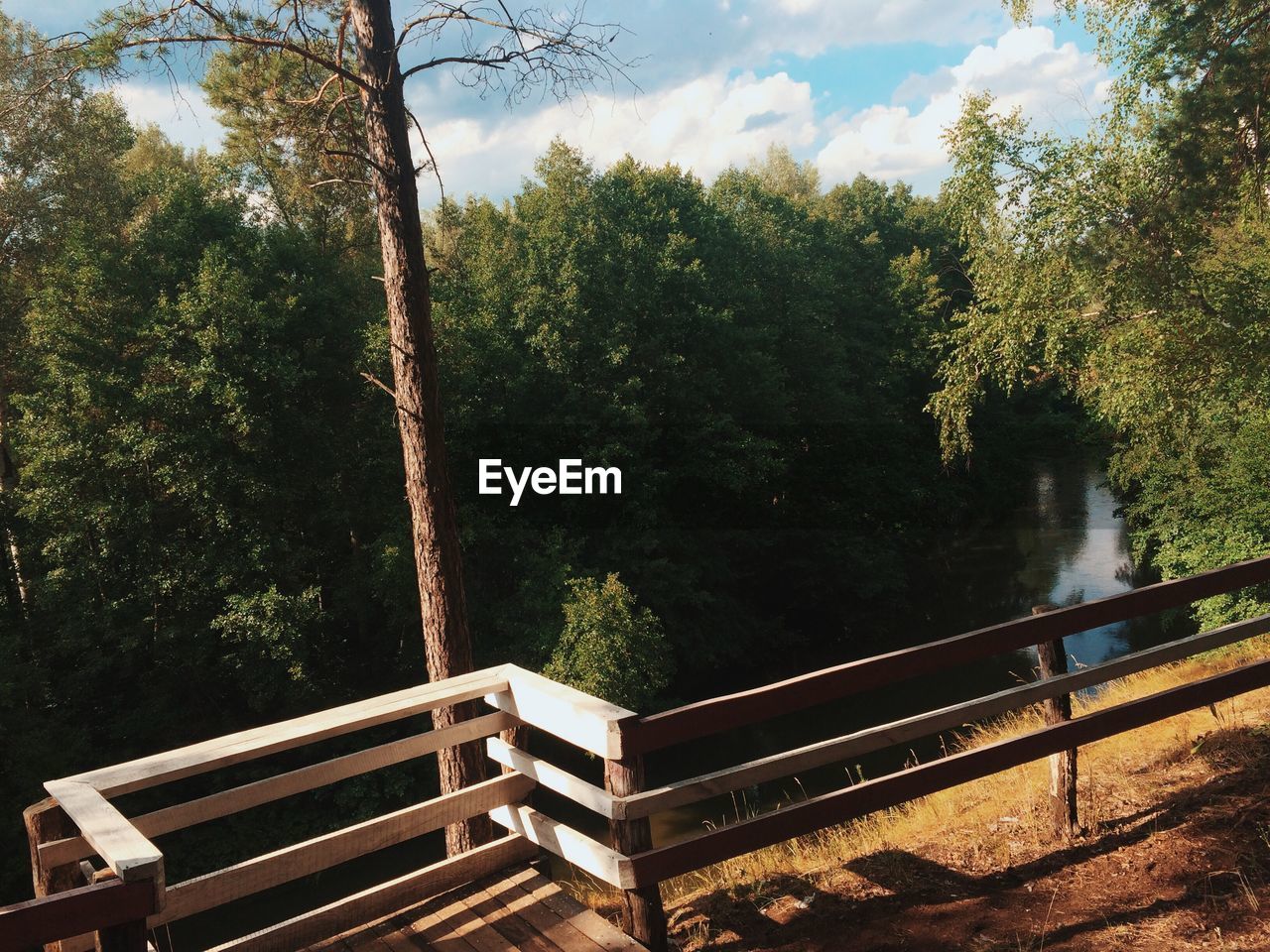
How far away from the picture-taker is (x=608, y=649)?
60.3 feet

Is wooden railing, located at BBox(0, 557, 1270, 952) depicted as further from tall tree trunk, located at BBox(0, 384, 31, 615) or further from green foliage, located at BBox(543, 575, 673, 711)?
tall tree trunk, located at BBox(0, 384, 31, 615)

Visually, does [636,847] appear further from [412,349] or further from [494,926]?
[412,349]

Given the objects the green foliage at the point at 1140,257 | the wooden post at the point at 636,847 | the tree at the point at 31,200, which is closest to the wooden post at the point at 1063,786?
the wooden post at the point at 636,847

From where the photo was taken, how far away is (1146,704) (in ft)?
14.2

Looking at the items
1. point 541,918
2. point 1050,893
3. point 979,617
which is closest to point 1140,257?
point 1050,893

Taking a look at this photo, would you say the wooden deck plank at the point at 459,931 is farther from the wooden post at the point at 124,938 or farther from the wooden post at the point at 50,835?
the wooden post at the point at 124,938

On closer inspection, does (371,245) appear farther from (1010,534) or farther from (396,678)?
(1010,534)

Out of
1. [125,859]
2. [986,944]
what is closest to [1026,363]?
[986,944]

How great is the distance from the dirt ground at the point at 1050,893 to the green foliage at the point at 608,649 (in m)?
13.6

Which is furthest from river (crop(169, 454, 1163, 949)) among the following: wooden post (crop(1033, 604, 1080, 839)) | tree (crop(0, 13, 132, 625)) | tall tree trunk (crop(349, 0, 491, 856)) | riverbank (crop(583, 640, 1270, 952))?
tree (crop(0, 13, 132, 625))

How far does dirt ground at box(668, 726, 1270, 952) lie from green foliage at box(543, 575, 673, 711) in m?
13.6

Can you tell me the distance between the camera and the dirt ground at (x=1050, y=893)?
11.8ft

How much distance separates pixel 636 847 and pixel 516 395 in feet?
65.1

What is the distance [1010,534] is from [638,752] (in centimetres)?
3300
